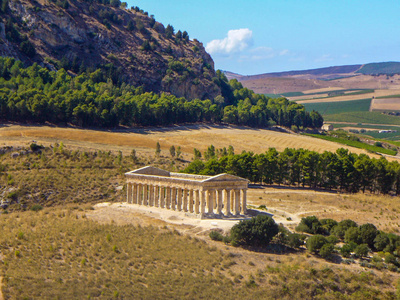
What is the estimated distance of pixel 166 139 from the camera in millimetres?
117000

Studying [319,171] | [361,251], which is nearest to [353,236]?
[361,251]

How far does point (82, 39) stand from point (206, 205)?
456 feet

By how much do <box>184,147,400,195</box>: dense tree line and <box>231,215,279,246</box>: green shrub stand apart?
2761 centimetres

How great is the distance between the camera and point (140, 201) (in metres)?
67.2

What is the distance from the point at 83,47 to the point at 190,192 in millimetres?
136605

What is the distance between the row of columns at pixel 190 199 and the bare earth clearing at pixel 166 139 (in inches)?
1084

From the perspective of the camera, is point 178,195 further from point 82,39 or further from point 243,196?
point 82,39

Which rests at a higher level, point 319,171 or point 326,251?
point 319,171

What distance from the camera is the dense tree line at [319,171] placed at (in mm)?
83000

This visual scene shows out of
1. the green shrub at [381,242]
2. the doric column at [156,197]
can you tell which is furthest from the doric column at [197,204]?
the green shrub at [381,242]

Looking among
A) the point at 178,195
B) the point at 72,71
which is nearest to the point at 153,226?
the point at 178,195

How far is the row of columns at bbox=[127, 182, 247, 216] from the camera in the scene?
61062mm

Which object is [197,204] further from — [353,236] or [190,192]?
[353,236]

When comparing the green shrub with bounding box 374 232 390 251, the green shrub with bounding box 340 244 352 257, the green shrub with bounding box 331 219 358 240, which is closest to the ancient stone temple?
the green shrub with bounding box 331 219 358 240
